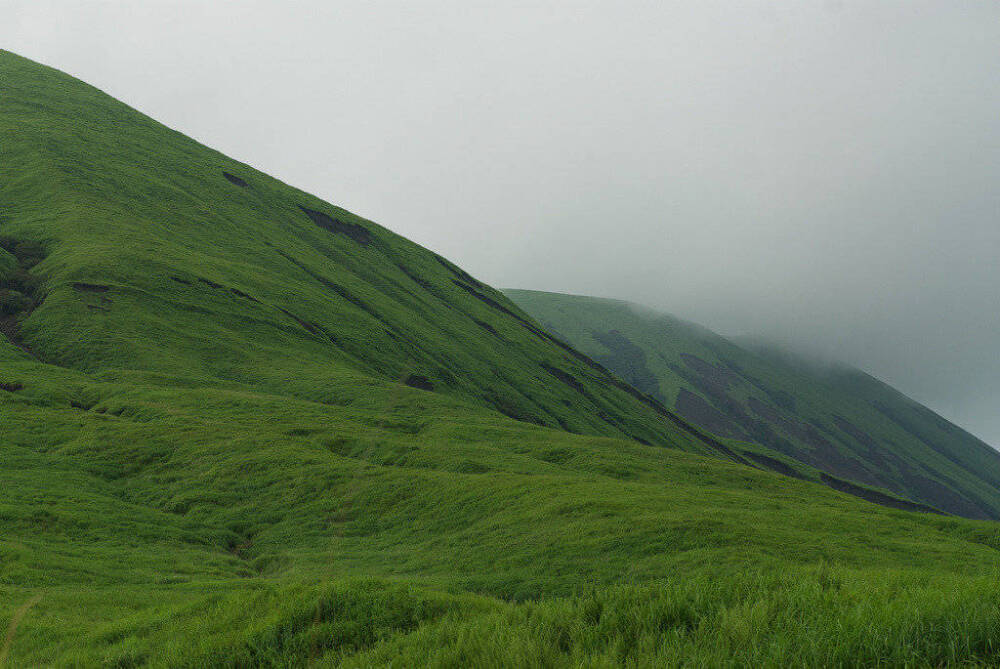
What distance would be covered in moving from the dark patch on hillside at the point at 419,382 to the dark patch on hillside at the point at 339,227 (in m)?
78.3

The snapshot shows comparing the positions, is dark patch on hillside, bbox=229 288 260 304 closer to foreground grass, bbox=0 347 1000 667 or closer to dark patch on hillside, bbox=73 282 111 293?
dark patch on hillside, bbox=73 282 111 293

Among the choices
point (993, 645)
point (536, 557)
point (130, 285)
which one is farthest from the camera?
point (130, 285)

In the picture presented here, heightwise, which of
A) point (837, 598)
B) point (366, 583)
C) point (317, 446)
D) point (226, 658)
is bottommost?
point (317, 446)

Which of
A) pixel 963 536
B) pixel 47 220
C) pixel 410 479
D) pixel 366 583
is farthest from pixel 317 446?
pixel 47 220

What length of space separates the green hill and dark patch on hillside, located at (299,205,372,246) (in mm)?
46872

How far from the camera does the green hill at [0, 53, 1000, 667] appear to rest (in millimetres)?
7160

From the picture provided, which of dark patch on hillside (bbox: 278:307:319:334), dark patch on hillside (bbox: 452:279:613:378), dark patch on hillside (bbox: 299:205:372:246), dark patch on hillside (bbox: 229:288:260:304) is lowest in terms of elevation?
dark patch on hillside (bbox: 278:307:319:334)

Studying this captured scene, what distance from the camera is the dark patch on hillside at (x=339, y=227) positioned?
547ft

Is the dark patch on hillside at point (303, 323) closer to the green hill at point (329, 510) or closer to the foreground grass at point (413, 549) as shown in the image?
the green hill at point (329, 510)

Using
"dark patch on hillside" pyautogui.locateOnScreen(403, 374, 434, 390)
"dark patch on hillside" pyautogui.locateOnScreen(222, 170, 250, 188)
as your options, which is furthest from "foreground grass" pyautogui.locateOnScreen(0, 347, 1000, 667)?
"dark patch on hillside" pyautogui.locateOnScreen(222, 170, 250, 188)

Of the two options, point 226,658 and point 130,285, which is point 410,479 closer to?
point 226,658

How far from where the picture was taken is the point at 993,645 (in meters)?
5.50

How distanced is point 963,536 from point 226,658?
156ft

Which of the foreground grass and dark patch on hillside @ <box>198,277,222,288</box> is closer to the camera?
the foreground grass
